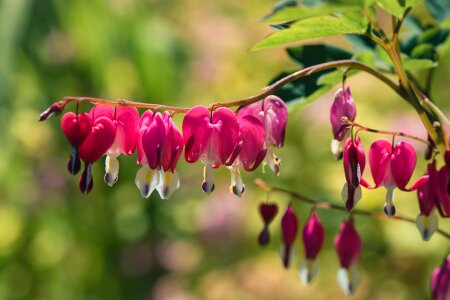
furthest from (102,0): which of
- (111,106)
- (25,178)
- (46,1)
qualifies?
(111,106)

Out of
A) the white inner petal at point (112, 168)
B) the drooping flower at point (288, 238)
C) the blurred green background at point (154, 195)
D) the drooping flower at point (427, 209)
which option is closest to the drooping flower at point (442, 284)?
the drooping flower at point (427, 209)

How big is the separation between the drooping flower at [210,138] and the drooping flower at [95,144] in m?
0.08

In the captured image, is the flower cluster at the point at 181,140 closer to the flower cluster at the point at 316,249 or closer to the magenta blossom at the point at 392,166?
the magenta blossom at the point at 392,166

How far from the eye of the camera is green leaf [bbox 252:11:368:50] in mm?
866

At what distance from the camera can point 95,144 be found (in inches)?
35.1

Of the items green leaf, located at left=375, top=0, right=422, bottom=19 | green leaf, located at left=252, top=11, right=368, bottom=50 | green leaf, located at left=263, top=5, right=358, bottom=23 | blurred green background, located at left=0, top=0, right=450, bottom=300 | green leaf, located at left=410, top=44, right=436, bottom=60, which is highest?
green leaf, located at left=375, top=0, right=422, bottom=19

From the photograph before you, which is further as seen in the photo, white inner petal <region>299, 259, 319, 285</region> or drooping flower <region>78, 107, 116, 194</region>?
white inner petal <region>299, 259, 319, 285</region>

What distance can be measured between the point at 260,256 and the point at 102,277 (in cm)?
76

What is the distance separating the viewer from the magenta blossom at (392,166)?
932mm

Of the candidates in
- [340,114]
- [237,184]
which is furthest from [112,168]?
[340,114]

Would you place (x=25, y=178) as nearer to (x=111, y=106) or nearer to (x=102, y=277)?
(x=102, y=277)

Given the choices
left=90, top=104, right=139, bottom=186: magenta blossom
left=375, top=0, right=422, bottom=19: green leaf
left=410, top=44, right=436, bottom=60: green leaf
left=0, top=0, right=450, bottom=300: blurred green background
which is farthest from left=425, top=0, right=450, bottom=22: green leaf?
left=0, top=0, right=450, bottom=300: blurred green background

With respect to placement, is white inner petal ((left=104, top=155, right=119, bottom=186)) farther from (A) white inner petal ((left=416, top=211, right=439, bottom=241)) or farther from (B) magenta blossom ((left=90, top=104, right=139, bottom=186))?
(A) white inner petal ((left=416, top=211, right=439, bottom=241))

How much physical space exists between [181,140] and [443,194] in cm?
30
